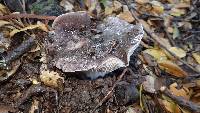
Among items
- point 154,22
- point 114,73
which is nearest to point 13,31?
point 114,73

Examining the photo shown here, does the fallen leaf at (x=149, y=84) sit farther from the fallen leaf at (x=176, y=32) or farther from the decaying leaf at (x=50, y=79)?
the fallen leaf at (x=176, y=32)

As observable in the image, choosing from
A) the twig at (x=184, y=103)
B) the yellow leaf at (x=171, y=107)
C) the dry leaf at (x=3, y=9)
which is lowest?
the yellow leaf at (x=171, y=107)

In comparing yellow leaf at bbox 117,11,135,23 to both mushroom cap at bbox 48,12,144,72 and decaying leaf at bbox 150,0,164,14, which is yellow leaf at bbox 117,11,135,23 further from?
mushroom cap at bbox 48,12,144,72

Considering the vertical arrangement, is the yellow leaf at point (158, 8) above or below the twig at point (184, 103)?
above

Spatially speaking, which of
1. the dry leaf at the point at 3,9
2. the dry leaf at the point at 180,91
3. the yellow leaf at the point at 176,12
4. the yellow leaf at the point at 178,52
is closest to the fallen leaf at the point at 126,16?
the yellow leaf at the point at 178,52

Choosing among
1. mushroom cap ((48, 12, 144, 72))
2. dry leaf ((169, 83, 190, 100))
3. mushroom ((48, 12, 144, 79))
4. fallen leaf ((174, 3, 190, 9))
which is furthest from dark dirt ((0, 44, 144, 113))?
fallen leaf ((174, 3, 190, 9))

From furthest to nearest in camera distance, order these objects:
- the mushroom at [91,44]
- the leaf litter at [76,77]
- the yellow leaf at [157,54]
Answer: the yellow leaf at [157,54] → the leaf litter at [76,77] → the mushroom at [91,44]

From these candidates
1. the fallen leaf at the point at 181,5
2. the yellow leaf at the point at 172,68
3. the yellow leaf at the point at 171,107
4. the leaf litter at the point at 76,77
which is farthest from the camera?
the fallen leaf at the point at 181,5

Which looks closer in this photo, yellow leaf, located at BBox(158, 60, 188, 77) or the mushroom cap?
the mushroom cap
